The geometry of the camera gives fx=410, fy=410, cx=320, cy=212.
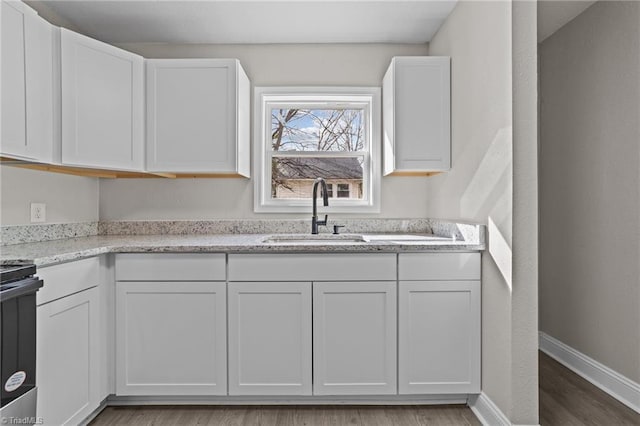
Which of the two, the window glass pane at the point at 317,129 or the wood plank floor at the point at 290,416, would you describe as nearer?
the wood plank floor at the point at 290,416

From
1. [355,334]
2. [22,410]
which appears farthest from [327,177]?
[22,410]

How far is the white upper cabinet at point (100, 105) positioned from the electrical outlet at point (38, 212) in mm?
381

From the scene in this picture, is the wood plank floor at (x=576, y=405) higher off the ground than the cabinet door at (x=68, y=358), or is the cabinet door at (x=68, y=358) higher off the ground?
the cabinet door at (x=68, y=358)

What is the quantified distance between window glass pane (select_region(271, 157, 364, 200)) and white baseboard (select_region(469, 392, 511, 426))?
5.09ft

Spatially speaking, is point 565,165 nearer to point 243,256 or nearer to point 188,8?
point 243,256

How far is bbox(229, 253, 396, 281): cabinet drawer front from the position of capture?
2.18 m

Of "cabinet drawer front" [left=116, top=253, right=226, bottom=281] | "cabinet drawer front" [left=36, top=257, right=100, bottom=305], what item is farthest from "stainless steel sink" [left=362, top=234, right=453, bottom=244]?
"cabinet drawer front" [left=36, top=257, right=100, bottom=305]

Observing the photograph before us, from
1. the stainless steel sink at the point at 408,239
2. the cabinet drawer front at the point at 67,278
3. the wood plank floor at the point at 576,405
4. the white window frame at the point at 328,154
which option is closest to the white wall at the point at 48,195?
the cabinet drawer front at the point at 67,278

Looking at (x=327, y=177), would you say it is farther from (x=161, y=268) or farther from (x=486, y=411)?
(x=486, y=411)

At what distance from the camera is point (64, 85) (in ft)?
6.96

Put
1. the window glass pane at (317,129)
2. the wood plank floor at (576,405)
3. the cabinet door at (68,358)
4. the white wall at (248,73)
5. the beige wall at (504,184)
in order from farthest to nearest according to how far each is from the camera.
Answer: the window glass pane at (317,129) → the white wall at (248,73) → the wood plank floor at (576,405) → the beige wall at (504,184) → the cabinet door at (68,358)

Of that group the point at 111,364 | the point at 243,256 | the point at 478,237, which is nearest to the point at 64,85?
the point at 243,256

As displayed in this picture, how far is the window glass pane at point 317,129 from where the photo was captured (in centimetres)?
312

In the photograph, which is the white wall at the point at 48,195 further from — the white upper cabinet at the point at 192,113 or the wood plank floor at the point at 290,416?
the wood plank floor at the point at 290,416
